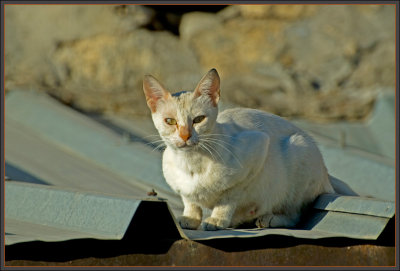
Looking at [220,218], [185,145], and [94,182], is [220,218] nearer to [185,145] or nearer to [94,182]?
[185,145]

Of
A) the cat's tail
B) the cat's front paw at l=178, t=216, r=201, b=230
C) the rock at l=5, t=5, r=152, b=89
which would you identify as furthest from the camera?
the rock at l=5, t=5, r=152, b=89

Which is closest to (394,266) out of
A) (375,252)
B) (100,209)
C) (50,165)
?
(375,252)

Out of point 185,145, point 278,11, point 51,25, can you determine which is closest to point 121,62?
point 51,25

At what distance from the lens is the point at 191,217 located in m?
3.45

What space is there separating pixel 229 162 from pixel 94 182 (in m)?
1.54

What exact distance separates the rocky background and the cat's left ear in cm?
593

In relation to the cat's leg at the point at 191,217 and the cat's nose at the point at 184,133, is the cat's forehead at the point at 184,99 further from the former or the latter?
the cat's leg at the point at 191,217

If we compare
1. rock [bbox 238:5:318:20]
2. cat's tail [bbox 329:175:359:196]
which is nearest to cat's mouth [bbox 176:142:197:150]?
cat's tail [bbox 329:175:359:196]

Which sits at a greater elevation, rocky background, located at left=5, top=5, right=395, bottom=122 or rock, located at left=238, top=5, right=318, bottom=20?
rock, located at left=238, top=5, right=318, bottom=20

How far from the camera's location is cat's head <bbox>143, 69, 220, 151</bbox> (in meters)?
3.15

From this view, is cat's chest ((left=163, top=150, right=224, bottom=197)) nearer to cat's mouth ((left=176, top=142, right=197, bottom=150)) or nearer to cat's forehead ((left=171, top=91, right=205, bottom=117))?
cat's mouth ((left=176, top=142, right=197, bottom=150))

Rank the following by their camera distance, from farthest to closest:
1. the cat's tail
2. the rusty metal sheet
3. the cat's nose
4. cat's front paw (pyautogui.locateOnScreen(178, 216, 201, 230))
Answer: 1. the cat's tail
2. cat's front paw (pyautogui.locateOnScreen(178, 216, 201, 230))
3. the cat's nose
4. the rusty metal sheet

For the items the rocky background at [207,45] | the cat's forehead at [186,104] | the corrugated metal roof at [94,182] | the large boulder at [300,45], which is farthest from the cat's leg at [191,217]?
the large boulder at [300,45]

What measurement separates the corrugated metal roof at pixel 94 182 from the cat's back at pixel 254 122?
0.44 meters
